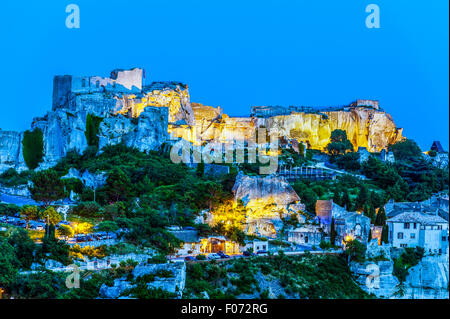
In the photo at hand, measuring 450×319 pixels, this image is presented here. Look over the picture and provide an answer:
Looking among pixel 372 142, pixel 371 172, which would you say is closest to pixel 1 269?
pixel 371 172

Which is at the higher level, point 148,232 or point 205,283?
point 148,232

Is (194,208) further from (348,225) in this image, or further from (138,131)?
(138,131)

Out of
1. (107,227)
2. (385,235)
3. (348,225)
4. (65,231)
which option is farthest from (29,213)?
(385,235)

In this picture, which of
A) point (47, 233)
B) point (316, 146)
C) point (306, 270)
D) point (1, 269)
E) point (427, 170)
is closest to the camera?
point (1, 269)

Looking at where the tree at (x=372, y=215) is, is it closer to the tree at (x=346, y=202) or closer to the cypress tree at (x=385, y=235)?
the cypress tree at (x=385, y=235)

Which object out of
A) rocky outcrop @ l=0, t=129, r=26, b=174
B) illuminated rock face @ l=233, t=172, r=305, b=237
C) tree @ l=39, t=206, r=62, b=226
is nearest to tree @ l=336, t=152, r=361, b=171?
illuminated rock face @ l=233, t=172, r=305, b=237

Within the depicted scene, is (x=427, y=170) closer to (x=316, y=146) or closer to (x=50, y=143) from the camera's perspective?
(x=316, y=146)

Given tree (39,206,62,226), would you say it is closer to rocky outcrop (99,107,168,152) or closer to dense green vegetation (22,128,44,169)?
dense green vegetation (22,128,44,169)
